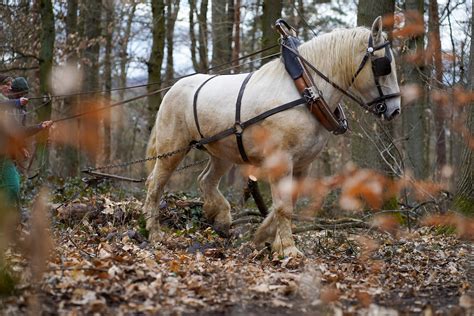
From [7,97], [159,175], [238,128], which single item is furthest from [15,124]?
[238,128]

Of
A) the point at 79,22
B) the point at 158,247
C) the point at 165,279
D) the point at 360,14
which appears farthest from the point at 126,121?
the point at 165,279

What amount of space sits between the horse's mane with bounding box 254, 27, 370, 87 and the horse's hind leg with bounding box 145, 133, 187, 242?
175cm

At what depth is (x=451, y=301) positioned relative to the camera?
184 inches

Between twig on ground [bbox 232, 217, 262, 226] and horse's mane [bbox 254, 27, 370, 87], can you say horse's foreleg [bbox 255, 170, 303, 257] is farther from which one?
twig on ground [bbox 232, 217, 262, 226]

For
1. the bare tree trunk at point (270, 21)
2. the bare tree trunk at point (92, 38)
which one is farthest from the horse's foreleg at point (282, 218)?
the bare tree trunk at point (92, 38)

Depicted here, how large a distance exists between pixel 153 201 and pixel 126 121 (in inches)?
883

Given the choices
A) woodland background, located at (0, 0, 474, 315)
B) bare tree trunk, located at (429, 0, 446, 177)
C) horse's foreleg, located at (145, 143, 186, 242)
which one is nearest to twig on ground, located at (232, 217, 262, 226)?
woodland background, located at (0, 0, 474, 315)

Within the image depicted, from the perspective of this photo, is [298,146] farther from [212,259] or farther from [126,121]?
[126,121]

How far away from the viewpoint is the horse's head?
6254mm

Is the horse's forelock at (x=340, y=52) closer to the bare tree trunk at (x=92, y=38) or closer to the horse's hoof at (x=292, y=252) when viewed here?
the horse's hoof at (x=292, y=252)

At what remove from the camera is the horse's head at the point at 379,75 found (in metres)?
6.25

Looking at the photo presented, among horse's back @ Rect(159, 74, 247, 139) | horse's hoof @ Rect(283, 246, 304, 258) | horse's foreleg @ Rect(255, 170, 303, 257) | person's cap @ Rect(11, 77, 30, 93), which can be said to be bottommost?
horse's hoof @ Rect(283, 246, 304, 258)

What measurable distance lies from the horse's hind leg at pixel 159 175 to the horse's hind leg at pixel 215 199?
0.43 meters

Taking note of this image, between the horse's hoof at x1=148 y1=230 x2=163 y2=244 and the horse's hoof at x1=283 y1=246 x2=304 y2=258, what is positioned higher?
the horse's hoof at x1=283 y1=246 x2=304 y2=258
